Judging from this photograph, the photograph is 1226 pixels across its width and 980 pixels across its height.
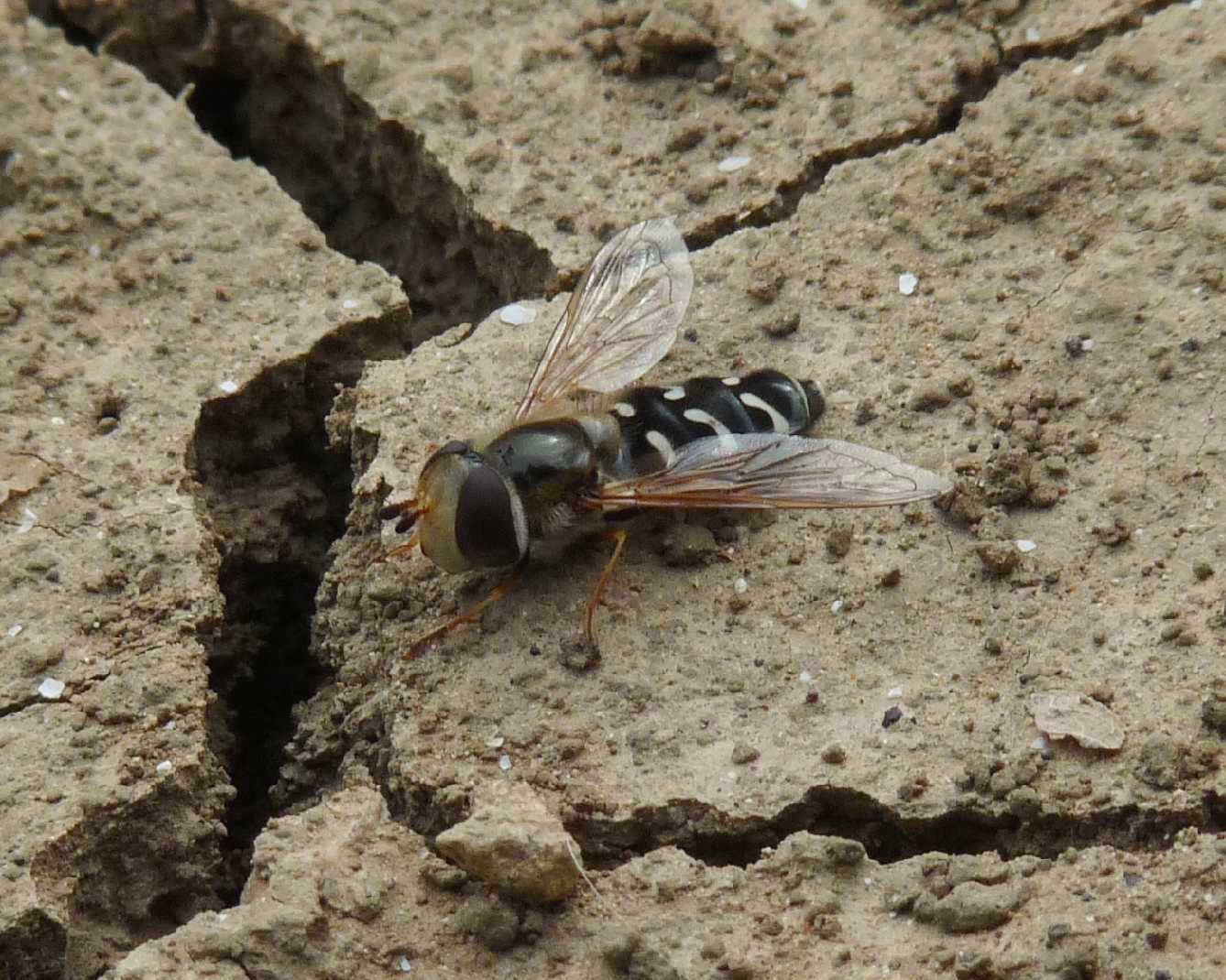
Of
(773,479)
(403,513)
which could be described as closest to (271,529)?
(403,513)

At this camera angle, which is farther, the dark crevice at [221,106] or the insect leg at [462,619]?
the dark crevice at [221,106]

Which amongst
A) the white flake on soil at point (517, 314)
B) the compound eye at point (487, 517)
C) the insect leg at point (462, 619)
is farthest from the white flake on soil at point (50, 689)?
the white flake on soil at point (517, 314)

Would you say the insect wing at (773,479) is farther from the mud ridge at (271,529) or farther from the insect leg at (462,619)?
the mud ridge at (271,529)

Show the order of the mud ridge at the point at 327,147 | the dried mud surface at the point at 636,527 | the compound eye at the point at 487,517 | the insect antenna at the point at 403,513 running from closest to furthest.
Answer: the dried mud surface at the point at 636,527 < the compound eye at the point at 487,517 < the insect antenna at the point at 403,513 < the mud ridge at the point at 327,147

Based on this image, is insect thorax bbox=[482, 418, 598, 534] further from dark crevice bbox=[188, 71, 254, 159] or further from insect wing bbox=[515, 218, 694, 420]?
dark crevice bbox=[188, 71, 254, 159]

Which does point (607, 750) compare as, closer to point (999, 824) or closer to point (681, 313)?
point (999, 824)

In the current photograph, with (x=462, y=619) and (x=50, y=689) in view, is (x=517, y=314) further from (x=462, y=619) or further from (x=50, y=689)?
(x=50, y=689)

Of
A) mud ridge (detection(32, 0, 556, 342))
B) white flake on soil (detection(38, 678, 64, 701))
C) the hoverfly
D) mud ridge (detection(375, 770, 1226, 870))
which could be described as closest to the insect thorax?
the hoverfly

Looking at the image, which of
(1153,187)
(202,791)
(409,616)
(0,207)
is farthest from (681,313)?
(0,207)
